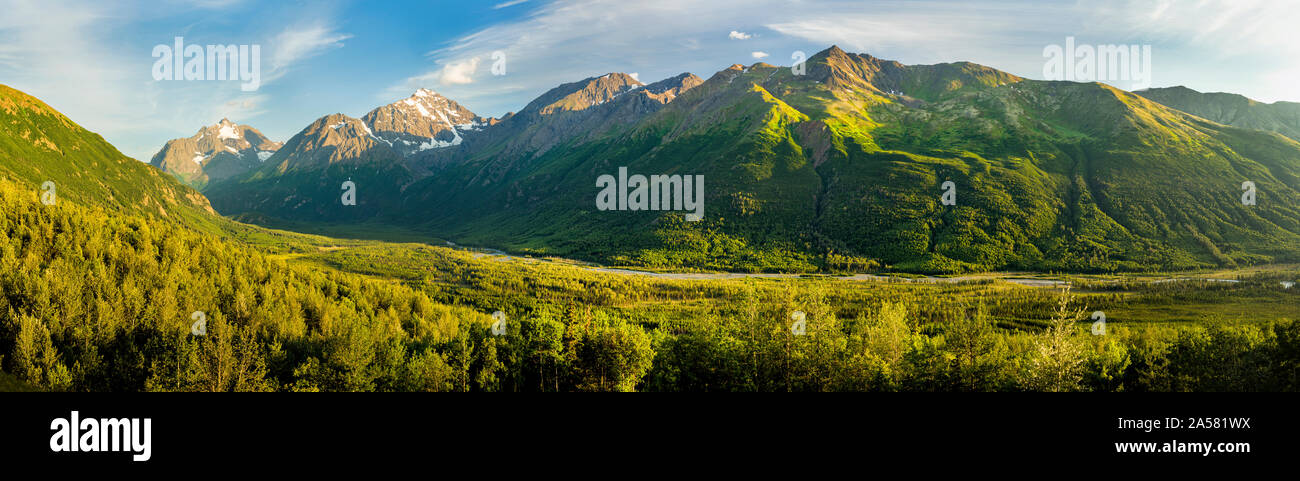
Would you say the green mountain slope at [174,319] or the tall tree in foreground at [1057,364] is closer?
the tall tree in foreground at [1057,364]

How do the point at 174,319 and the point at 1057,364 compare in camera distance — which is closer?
the point at 1057,364

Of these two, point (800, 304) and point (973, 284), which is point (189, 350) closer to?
point (800, 304)

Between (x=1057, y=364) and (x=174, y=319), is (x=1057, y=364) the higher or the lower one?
the higher one

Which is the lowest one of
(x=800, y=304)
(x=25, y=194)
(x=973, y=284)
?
(x=973, y=284)

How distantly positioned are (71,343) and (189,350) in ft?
90.0

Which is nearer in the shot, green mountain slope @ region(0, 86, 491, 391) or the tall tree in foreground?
the tall tree in foreground

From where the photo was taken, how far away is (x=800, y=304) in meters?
48.8

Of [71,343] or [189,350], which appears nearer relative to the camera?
[189,350]
